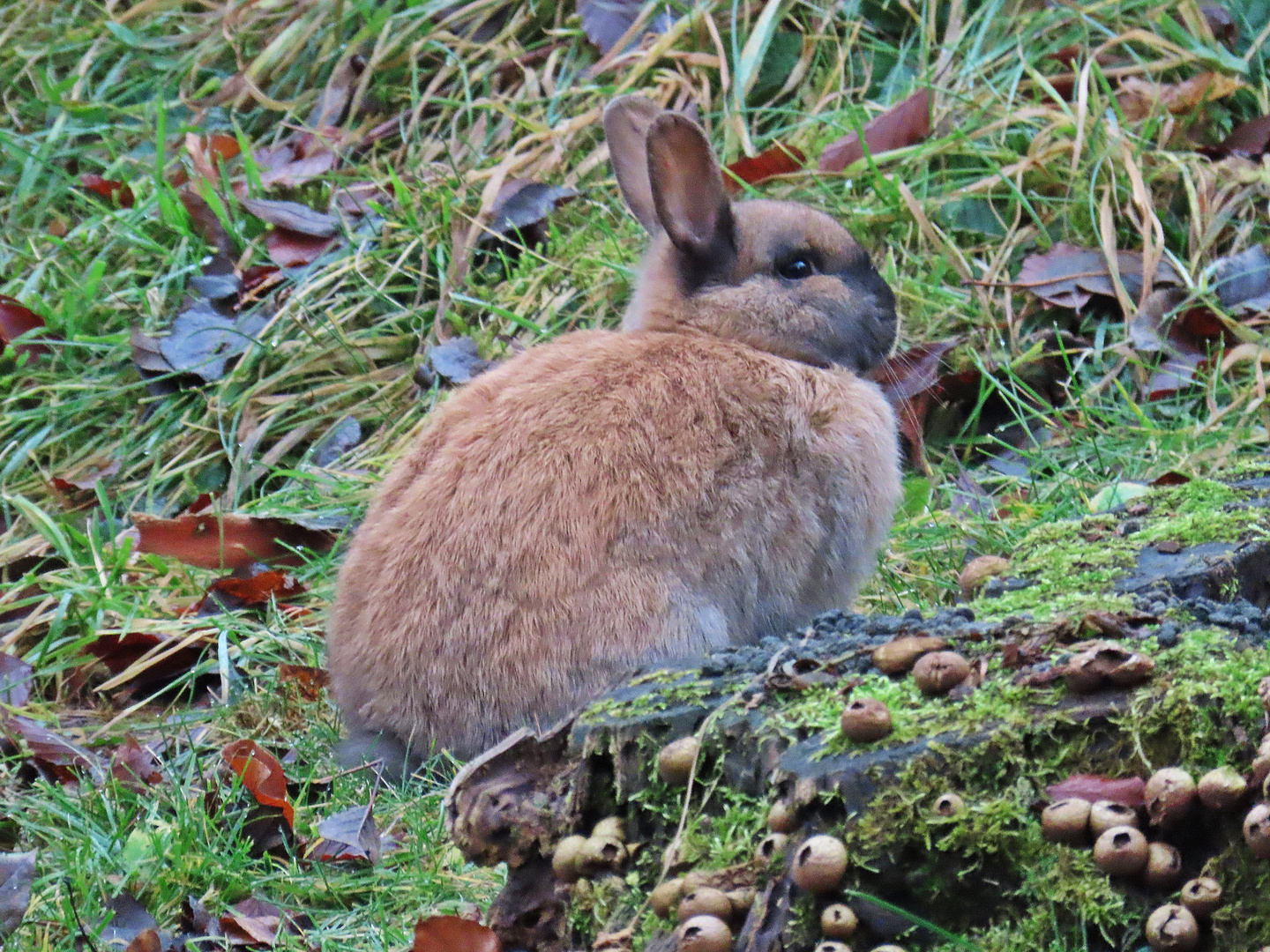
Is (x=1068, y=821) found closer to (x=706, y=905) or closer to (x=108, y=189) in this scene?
(x=706, y=905)

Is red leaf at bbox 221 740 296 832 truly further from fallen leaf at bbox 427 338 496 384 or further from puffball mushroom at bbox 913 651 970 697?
fallen leaf at bbox 427 338 496 384

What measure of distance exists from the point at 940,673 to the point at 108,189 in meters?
5.64

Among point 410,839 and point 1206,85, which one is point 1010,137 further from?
point 410,839

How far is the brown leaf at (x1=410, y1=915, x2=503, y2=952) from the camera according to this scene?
96.9 inches

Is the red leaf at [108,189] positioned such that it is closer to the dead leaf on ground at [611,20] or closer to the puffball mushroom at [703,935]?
the dead leaf on ground at [611,20]

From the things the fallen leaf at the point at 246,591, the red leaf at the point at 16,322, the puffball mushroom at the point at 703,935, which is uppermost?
the puffball mushroom at the point at 703,935

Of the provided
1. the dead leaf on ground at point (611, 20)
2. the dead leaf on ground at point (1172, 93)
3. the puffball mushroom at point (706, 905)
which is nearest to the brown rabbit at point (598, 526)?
the puffball mushroom at point (706, 905)

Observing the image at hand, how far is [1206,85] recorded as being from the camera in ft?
19.4

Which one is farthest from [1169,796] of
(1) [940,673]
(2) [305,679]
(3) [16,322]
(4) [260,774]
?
(3) [16,322]

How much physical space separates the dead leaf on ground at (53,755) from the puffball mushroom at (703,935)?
221cm

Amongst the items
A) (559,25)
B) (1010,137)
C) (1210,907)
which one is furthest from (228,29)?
(1210,907)

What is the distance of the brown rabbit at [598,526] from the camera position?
→ 11.3 feet

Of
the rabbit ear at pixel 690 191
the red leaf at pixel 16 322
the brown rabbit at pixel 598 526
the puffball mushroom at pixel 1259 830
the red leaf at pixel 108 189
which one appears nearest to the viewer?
the puffball mushroom at pixel 1259 830

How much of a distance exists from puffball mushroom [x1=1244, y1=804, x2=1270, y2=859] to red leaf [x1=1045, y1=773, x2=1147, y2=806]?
0.17 m
